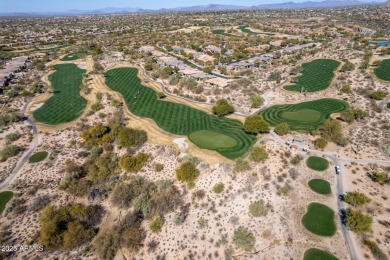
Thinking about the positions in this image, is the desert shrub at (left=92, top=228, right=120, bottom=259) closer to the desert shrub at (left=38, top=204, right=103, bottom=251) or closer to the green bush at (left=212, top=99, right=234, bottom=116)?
the desert shrub at (left=38, top=204, right=103, bottom=251)

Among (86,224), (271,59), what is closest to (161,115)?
(86,224)

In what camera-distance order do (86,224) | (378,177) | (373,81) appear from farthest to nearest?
1. (373,81)
2. (378,177)
3. (86,224)

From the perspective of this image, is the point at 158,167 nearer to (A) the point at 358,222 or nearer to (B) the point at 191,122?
(B) the point at 191,122

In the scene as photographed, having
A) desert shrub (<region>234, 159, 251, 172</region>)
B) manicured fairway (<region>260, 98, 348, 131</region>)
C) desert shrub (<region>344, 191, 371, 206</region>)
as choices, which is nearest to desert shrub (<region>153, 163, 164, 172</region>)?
desert shrub (<region>234, 159, 251, 172</region>)

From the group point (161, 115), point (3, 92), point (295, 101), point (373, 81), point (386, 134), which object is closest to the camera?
point (386, 134)

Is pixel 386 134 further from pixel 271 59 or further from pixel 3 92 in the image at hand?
pixel 3 92

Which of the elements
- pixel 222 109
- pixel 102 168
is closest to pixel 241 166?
pixel 222 109

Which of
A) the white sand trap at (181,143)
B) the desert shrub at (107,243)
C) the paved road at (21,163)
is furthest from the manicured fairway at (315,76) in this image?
the paved road at (21,163)
